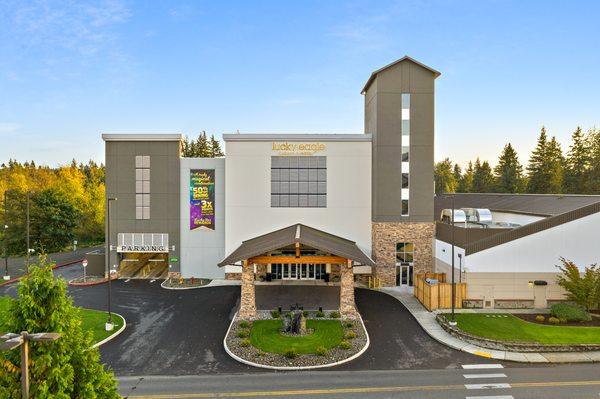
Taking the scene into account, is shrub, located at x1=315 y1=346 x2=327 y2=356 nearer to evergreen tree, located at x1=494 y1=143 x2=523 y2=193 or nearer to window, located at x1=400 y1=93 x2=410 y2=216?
window, located at x1=400 y1=93 x2=410 y2=216

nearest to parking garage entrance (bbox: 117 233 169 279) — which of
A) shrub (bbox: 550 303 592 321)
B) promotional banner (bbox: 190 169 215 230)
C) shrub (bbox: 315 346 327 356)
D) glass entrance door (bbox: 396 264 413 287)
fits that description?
promotional banner (bbox: 190 169 215 230)

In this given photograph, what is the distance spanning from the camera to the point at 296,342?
781 inches

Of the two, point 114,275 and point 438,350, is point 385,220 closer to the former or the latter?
point 438,350

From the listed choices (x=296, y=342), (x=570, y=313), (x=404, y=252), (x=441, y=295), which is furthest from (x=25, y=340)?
(x=404, y=252)

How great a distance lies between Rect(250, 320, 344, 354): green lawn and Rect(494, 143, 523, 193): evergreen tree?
239 ft

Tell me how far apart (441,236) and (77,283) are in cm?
3483

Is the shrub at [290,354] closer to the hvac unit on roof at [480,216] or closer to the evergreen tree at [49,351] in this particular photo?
the evergreen tree at [49,351]

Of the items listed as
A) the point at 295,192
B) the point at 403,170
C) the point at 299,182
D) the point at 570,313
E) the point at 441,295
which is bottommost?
the point at 570,313

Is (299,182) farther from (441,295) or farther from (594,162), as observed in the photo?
(594,162)

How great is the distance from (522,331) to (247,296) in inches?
694

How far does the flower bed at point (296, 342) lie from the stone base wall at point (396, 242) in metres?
10.9

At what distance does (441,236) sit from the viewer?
3155cm

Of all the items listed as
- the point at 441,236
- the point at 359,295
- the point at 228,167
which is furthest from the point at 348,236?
the point at 228,167

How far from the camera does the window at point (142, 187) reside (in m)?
35.5
